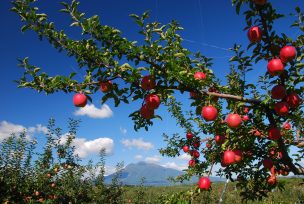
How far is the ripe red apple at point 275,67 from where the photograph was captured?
11.9ft

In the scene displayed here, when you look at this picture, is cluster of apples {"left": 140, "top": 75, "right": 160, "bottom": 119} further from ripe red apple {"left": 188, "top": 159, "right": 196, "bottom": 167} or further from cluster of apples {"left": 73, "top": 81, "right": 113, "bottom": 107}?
ripe red apple {"left": 188, "top": 159, "right": 196, "bottom": 167}

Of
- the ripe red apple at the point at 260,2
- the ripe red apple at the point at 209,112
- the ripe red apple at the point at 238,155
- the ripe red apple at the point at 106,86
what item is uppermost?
the ripe red apple at the point at 260,2

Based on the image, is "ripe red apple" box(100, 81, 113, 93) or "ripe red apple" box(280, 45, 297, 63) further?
"ripe red apple" box(100, 81, 113, 93)

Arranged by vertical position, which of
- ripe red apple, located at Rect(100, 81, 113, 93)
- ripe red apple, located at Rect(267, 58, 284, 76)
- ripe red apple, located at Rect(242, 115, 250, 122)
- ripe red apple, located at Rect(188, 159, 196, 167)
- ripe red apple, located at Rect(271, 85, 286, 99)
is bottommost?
ripe red apple, located at Rect(188, 159, 196, 167)

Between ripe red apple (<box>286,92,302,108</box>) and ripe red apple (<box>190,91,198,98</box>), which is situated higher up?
ripe red apple (<box>190,91,198,98</box>)

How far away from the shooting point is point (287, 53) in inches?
142

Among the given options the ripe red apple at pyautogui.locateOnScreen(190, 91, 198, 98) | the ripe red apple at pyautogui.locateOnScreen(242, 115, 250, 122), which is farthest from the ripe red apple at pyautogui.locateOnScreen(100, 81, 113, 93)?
the ripe red apple at pyautogui.locateOnScreen(242, 115, 250, 122)

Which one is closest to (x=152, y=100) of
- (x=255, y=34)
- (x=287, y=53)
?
(x=255, y=34)

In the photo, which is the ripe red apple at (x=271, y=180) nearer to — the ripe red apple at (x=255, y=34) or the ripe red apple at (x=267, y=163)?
the ripe red apple at (x=267, y=163)

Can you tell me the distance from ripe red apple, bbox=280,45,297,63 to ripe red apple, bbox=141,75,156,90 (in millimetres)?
1530

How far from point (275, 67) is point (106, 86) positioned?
1.99m

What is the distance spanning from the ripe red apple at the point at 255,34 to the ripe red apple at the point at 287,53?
0.31 metres

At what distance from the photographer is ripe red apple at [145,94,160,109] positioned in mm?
3654

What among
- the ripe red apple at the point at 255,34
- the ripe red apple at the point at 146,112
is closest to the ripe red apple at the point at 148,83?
the ripe red apple at the point at 146,112
